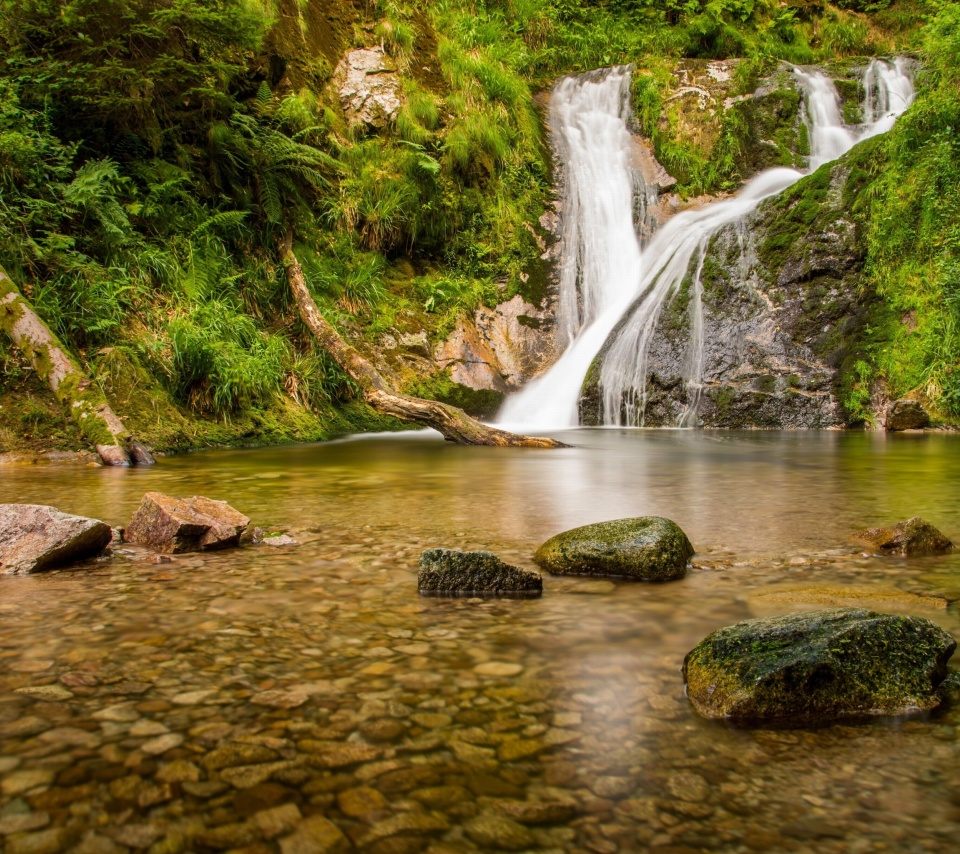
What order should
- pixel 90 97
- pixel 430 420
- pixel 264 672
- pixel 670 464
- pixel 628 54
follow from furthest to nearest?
1. pixel 628 54
2. pixel 430 420
3. pixel 90 97
4. pixel 670 464
5. pixel 264 672

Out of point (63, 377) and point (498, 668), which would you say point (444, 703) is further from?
point (63, 377)

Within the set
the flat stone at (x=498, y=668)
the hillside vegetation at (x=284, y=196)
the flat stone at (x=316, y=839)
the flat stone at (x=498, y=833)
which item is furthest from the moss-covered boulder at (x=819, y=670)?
the hillside vegetation at (x=284, y=196)

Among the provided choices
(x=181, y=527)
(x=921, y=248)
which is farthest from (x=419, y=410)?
(x=921, y=248)

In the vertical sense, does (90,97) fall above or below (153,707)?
above

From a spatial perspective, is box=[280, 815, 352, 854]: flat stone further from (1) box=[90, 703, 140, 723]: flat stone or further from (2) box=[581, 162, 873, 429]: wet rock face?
(2) box=[581, 162, 873, 429]: wet rock face

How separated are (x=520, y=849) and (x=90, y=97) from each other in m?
9.45

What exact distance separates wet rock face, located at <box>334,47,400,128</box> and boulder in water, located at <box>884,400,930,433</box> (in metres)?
9.74

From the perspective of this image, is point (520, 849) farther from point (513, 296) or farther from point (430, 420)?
point (513, 296)

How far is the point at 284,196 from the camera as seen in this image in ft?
34.7

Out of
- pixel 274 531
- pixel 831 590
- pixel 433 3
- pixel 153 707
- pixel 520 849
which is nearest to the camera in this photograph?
pixel 520 849

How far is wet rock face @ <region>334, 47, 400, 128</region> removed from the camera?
12.8 m

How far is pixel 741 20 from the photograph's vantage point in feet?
62.7

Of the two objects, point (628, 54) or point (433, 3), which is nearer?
point (433, 3)

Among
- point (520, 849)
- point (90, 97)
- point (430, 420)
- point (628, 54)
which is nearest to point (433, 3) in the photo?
point (628, 54)
